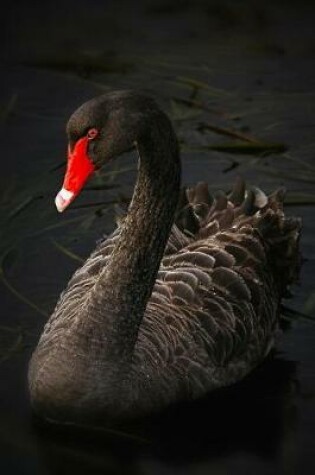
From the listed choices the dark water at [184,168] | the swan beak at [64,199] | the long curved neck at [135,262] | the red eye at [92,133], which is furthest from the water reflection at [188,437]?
the red eye at [92,133]

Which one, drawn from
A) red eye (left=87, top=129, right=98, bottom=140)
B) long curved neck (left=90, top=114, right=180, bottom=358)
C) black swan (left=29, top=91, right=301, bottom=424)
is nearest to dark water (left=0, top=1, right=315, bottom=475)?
black swan (left=29, top=91, right=301, bottom=424)

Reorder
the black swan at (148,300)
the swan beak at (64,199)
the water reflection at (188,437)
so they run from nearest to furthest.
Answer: the swan beak at (64,199)
the black swan at (148,300)
the water reflection at (188,437)

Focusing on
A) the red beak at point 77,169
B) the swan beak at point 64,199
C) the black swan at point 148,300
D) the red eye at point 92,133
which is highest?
the red eye at point 92,133

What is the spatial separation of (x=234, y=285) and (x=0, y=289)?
50.6 inches

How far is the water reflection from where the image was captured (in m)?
5.23

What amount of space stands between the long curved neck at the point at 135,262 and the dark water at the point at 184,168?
1.44 feet

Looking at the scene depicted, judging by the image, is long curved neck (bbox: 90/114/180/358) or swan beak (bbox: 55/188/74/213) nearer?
swan beak (bbox: 55/188/74/213)

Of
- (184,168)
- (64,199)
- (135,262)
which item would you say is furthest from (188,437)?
(184,168)

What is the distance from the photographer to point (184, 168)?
775 cm

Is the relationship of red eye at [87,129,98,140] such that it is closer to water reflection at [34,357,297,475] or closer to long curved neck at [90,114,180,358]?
long curved neck at [90,114,180,358]

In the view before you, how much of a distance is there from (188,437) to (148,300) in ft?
2.03

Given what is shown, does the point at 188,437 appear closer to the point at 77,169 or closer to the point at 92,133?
the point at 77,169

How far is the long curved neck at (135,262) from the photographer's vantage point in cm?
529

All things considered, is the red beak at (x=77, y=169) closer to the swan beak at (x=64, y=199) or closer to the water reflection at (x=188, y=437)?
the swan beak at (x=64, y=199)
